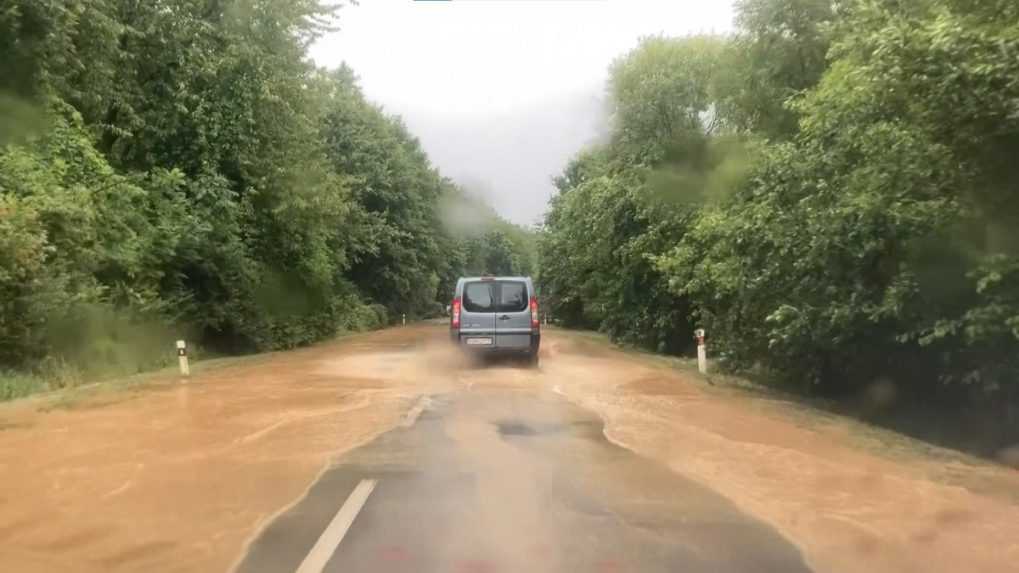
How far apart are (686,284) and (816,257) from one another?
26.6 ft

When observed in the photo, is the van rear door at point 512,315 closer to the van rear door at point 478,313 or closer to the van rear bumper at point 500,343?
the van rear bumper at point 500,343

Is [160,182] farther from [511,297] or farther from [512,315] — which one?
[512,315]

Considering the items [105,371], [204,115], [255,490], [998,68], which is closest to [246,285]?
[204,115]

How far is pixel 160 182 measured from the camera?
23.9m

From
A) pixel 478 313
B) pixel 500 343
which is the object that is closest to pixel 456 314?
pixel 478 313

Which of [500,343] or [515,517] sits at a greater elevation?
[500,343]

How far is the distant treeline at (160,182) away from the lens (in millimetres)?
17297

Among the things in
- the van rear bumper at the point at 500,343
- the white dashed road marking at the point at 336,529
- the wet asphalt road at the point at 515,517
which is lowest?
the wet asphalt road at the point at 515,517

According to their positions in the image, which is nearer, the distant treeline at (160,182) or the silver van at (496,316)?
the distant treeline at (160,182)

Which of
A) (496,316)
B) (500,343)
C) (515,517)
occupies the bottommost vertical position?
(515,517)

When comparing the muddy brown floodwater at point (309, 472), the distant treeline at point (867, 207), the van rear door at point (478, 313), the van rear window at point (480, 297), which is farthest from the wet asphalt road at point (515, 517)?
the van rear window at point (480, 297)

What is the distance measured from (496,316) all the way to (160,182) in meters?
10.0

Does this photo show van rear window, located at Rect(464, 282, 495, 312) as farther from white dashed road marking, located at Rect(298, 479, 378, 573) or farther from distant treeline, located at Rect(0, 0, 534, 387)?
white dashed road marking, located at Rect(298, 479, 378, 573)

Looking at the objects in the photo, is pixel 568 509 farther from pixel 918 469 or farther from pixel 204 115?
pixel 204 115
